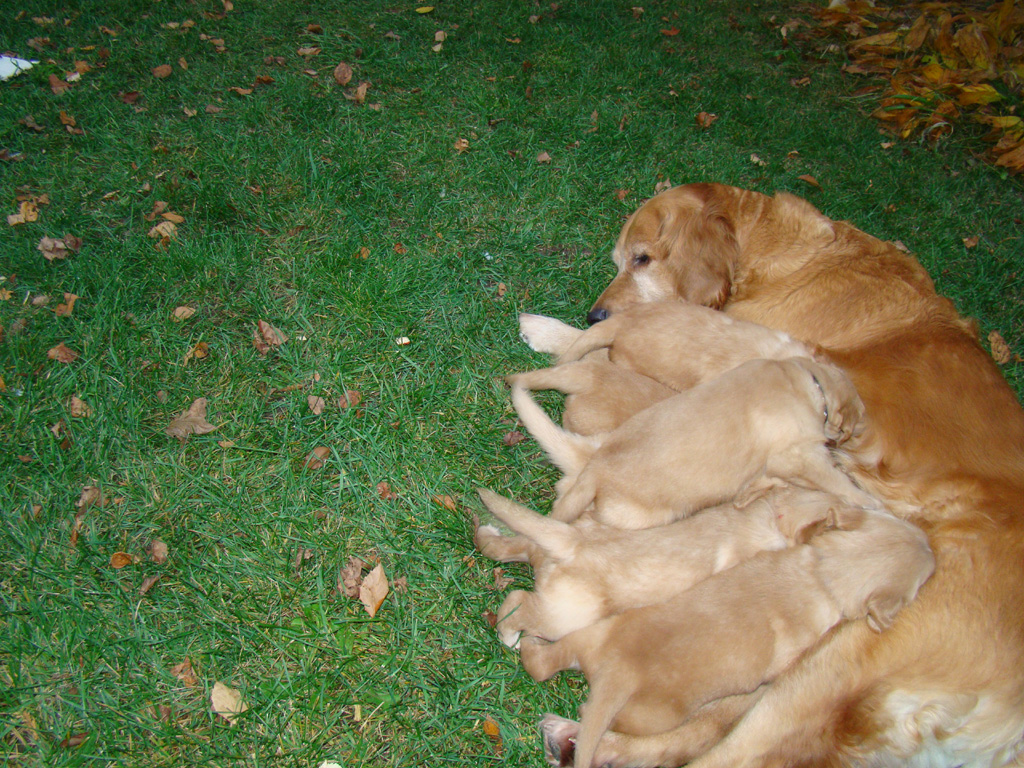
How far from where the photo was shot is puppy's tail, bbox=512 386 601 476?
2602 mm

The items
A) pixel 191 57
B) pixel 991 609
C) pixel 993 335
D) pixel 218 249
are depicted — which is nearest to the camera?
pixel 991 609

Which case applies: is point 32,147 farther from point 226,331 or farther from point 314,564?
point 314,564

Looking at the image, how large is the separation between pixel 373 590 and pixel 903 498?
205 cm

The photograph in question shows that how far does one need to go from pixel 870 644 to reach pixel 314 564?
79.3 inches

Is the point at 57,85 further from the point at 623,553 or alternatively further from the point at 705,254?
the point at 623,553

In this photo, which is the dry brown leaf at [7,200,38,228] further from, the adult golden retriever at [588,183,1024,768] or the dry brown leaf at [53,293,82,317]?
the adult golden retriever at [588,183,1024,768]

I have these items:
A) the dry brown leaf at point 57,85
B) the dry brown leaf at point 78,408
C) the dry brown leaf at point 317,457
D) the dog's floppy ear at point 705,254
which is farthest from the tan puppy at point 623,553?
the dry brown leaf at point 57,85

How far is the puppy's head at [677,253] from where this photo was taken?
10.6 feet

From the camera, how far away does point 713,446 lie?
2400mm

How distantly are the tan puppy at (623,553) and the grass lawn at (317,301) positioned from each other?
0.24m

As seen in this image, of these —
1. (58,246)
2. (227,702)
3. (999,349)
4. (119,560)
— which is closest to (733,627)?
(227,702)

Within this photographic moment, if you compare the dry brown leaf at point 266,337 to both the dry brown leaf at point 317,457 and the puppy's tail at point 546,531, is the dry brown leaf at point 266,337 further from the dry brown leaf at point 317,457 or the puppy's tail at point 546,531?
the puppy's tail at point 546,531

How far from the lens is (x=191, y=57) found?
4.71 m

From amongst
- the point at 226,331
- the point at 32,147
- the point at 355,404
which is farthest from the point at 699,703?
the point at 32,147
